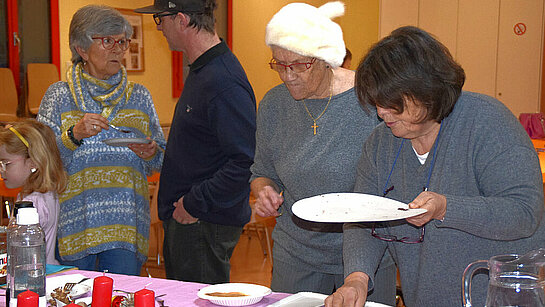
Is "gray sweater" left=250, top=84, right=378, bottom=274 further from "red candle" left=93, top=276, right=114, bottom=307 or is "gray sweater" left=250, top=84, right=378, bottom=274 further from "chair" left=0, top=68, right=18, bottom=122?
"chair" left=0, top=68, right=18, bottom=122

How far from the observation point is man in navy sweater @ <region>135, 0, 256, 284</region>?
2600mm

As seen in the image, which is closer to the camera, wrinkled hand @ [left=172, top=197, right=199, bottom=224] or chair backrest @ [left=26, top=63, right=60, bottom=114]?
wrinkled hand @ [left=172, top=197, right=199, bottom=224]

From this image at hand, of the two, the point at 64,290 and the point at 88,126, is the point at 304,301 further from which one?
the point at 88,126

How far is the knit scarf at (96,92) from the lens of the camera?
9.01 feet

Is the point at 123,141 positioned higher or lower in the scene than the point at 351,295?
higher

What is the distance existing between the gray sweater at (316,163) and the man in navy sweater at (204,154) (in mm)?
421

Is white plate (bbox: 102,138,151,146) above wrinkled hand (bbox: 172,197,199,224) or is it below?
above

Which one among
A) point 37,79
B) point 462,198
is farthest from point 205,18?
point 37,79

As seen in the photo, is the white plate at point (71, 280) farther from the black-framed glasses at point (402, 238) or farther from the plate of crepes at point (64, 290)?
the black-framed glasses at point (402, 238)

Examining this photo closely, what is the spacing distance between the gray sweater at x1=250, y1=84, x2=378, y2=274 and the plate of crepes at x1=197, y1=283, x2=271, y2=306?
0.33 meters

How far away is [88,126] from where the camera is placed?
8.43ft

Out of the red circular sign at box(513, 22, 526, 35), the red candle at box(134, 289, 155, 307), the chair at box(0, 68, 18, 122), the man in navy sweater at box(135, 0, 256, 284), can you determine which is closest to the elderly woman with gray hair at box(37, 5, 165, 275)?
the man in navy sweater at box(135, 0, 256, 284)

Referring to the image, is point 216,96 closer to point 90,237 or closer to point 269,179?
point 269,179

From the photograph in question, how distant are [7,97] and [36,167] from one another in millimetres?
4072
